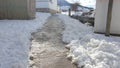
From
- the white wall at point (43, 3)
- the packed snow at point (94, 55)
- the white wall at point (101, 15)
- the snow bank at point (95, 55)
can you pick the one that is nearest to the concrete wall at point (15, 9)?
the white wall at point (101, 15)

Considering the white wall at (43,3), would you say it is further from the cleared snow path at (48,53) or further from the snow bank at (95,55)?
the snow bank at (95,55)

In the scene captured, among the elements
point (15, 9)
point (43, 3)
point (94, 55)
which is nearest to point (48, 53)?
point (94, 55)

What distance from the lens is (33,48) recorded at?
5430 millimetres

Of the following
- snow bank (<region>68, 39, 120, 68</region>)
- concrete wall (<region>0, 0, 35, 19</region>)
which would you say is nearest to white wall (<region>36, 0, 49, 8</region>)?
concrete wall (<region>0, 0, 35, 19</region>)

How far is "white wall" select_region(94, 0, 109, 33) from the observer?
7341 millimetres

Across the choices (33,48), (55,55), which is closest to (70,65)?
(55,55)

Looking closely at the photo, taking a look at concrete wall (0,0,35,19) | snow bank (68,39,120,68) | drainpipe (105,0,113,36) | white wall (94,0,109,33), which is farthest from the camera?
concrete wall (0,0,35,19)

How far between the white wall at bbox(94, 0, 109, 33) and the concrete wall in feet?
17.1

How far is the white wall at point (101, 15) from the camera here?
734 centimetres

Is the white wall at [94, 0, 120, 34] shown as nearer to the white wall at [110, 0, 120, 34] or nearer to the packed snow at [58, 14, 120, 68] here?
the white wall at [110, 0, 120, 34]

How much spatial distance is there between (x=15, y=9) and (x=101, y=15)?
5.72m

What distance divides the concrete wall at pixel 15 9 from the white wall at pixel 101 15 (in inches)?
205

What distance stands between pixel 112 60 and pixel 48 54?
64.9 inches

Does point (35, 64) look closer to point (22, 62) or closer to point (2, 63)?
point (22, 62)
